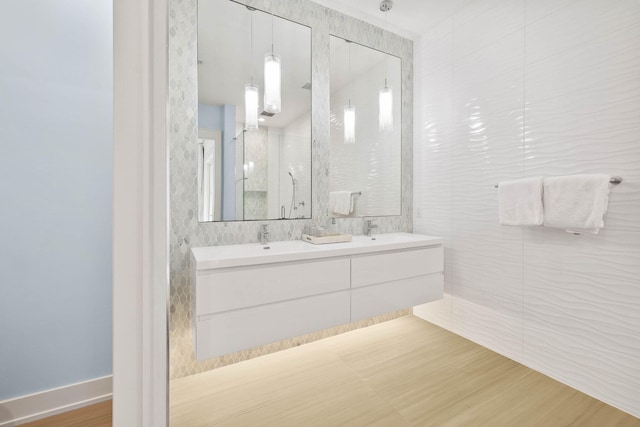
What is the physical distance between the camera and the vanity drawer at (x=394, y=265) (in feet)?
6.33

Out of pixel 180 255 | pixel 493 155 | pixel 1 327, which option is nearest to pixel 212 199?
pixel 180 255

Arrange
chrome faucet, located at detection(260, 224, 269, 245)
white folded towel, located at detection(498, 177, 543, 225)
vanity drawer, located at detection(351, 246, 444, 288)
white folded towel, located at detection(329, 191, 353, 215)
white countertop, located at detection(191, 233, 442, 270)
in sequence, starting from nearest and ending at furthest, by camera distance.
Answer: white countertop, located at detection(191, 233, 442, 270) < white folded towel, located at detection(498, 177, 543, 225) < vanity drawer, located at detection(351, 246, 444, 288) < chrome faucet, located at detection(260, 224, 269, 245) < white folded towel, located at detection(329, 191, 353, 215)

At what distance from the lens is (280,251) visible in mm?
1757

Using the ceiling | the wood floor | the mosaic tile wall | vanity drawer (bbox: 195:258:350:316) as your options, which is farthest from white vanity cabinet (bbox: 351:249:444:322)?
the ceiling

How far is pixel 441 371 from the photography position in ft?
6.31

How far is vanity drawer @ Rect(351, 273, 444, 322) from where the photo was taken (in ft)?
6.33

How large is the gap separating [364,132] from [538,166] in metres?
1.26

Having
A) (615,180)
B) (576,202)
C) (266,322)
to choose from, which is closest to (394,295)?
(266,322)

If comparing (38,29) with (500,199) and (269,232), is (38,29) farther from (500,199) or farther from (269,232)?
(500,199)

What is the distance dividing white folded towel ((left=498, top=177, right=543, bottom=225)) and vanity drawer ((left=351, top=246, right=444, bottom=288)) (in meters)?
0.55

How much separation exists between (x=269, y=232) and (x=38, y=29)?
159 cm

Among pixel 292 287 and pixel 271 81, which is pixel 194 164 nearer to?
pixel 271 81

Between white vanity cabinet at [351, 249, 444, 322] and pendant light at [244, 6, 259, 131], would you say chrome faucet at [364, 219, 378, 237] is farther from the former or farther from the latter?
pendant light at [244, 6, 259, 131]

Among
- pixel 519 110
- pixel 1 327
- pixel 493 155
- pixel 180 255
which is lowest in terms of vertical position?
pixel 1 327
